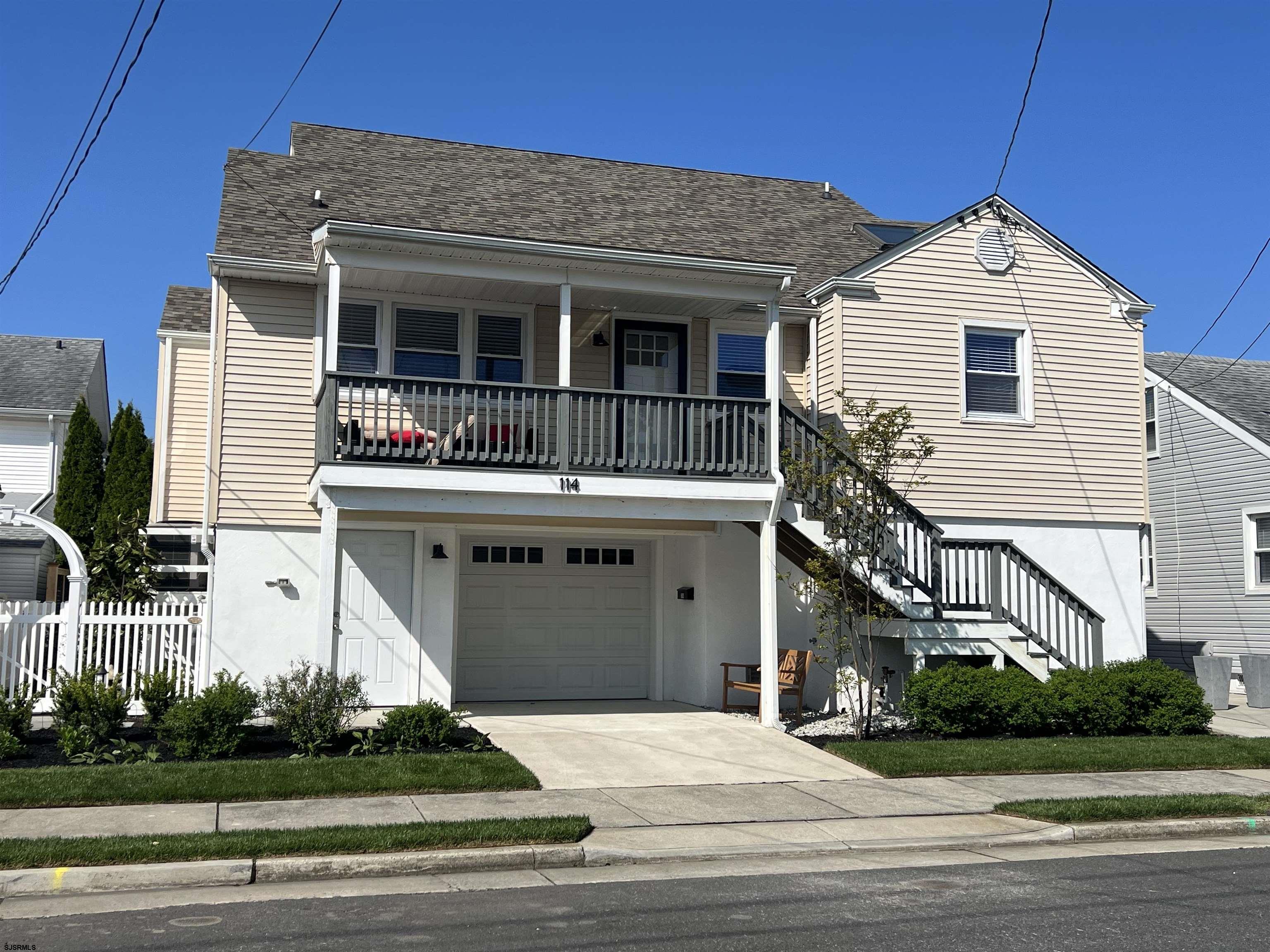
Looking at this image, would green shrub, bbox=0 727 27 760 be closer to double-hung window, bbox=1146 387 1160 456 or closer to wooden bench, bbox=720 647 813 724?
wooden bench, bbox=720 647 813 724

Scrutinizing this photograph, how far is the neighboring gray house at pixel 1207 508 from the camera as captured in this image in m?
21.6

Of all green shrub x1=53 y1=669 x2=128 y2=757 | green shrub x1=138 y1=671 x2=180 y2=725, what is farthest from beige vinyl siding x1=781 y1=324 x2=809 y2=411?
green shrub x1=53 y1=669 x2=128 y2=757

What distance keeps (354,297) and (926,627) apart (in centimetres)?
847

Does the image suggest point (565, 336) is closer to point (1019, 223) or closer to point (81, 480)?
point (1019, 223)

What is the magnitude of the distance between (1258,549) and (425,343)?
Result: 15632mm

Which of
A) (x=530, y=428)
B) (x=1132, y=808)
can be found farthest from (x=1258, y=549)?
(x=530, y=428)

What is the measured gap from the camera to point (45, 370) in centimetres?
2712

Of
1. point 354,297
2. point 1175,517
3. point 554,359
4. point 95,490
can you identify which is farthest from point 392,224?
point 1175,517

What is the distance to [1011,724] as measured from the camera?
44.6ft

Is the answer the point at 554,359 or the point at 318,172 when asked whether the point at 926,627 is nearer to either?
the point at 554,359

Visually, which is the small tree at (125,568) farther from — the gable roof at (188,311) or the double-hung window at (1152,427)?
the double-hung window at (1152,427)

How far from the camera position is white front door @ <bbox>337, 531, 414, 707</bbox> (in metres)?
15.5

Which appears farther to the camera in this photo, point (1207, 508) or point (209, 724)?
point (1207, 508)

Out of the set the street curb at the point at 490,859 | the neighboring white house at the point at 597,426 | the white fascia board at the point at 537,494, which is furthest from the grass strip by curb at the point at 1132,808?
the white fascia board at the point at 537,494
